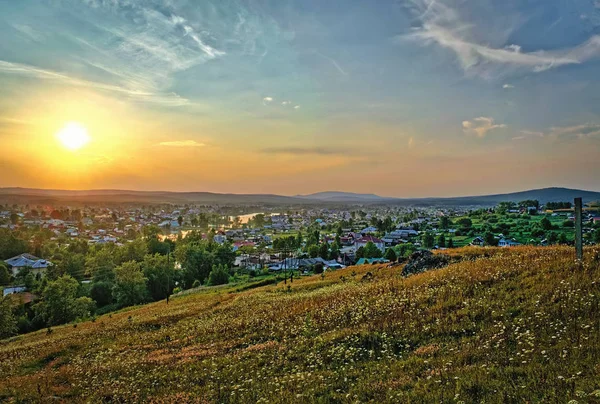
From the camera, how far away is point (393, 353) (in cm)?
1107

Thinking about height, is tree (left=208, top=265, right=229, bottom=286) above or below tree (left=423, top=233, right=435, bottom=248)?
below

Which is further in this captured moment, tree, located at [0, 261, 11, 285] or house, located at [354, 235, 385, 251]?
house, located at [354, 235, 385, 251]

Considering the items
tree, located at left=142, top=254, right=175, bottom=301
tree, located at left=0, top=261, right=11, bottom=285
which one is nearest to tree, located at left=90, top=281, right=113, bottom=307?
tree, located at left=142, top=254, right=175, bottom=301

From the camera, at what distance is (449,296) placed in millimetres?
15320

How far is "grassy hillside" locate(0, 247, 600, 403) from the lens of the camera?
8070 mm

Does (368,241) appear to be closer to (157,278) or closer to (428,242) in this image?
(428,242)

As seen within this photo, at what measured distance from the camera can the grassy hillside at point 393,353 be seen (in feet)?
26.5

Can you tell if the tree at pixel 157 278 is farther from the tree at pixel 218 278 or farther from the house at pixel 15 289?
the house at pixel 15 289

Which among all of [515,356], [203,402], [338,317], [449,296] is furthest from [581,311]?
[203,402]

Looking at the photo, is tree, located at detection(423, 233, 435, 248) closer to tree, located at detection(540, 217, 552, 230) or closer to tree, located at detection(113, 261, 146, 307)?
tree, located at detection(540, 217, 552, 230)

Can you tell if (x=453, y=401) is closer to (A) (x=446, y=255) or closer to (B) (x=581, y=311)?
(B) (x=581, y=311)

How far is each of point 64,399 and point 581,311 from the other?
1801cm

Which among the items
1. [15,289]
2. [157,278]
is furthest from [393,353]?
[15,289]

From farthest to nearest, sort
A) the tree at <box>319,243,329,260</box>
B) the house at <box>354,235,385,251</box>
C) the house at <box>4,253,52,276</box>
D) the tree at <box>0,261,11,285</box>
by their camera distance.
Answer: the house at <box>354,235,385,251</box>
the tree at <box>319,243,329,260</box>
the house at <box>4,253,52,276</box>
the tree at <box>0,261,11,285</box>
